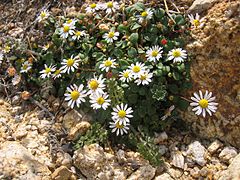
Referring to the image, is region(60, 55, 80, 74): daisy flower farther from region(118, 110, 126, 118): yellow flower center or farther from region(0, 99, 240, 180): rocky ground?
region(118, 110, 126, 118): yellow flower center

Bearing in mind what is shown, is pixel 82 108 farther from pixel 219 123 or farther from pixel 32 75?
pixel 219 123

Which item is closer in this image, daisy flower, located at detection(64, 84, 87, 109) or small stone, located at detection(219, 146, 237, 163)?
small stone, located at detection(219, 146, 237, 163)

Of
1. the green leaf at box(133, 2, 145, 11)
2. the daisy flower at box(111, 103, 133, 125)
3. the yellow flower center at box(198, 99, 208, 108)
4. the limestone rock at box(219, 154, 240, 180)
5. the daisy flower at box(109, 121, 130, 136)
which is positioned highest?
the green leaf at box(133, 2, 145, 11)

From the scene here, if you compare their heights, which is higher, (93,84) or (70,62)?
(70,62)

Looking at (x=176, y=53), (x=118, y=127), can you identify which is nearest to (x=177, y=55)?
(x=176, y=53)

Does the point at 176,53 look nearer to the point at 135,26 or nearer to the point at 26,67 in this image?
the point at 135,26

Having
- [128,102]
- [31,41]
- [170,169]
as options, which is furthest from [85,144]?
[31,41]

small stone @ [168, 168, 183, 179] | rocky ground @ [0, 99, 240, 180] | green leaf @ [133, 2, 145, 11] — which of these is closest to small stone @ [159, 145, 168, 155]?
rocky ground @ [0, 99, 240, 180]
